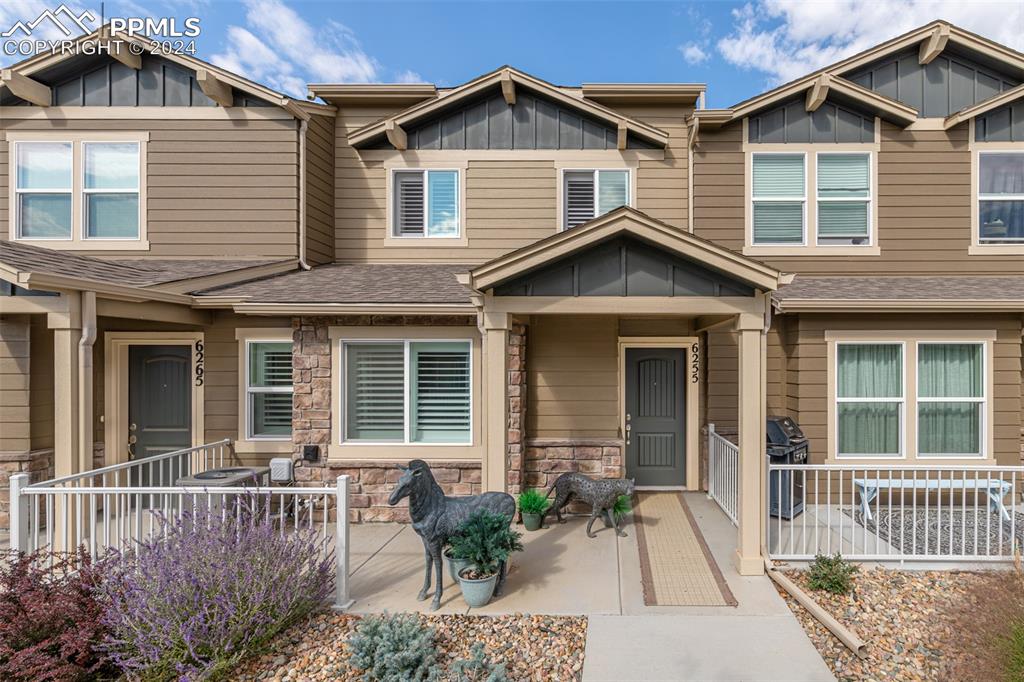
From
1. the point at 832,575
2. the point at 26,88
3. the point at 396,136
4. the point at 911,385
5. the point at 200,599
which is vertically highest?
the point at 26,88

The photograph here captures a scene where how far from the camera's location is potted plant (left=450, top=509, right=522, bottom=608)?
15.2 ft

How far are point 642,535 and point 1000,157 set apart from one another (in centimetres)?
850

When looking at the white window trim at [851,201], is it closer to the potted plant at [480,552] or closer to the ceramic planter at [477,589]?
the potted plant at [480,552]

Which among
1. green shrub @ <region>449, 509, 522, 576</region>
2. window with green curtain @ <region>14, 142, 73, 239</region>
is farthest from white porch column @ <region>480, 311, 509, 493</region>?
window with green curtain @ <region>14, 142, 73, 239</region>

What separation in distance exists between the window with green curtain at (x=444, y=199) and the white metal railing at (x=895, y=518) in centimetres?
607

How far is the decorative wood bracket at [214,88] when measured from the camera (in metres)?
7.89

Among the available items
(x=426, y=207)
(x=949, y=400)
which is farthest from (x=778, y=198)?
(x=426, y=207)

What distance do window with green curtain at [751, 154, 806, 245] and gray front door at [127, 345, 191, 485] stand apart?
365 inches

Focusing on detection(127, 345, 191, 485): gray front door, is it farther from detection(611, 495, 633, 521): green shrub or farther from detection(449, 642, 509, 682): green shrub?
detection(611, 495, 633, 521): green shrub

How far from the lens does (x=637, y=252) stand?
17.6ft

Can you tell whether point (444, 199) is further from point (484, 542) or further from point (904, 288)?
point (904, 288)

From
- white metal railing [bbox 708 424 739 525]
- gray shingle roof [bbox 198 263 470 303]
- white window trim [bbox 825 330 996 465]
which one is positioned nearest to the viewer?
white metal railing [bbox 708 424 739 525]

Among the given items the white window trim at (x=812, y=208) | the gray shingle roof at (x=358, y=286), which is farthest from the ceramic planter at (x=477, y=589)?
the white window trim at (x=812, y=208)

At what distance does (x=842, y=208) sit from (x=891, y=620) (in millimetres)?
6362
